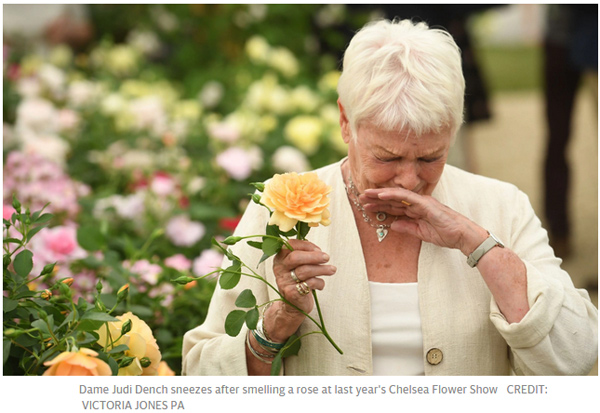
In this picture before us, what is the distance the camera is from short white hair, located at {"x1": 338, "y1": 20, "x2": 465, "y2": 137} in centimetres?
158

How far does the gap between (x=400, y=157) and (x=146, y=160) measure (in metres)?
1.74

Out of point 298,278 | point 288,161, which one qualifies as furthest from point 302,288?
point 288,161

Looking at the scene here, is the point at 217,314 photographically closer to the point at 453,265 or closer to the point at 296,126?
the point at 453,265

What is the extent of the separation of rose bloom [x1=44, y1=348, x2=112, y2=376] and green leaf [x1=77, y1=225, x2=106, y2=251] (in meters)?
0.92

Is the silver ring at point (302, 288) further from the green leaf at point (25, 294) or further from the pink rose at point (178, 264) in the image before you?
the pink rose at point (178, 264)

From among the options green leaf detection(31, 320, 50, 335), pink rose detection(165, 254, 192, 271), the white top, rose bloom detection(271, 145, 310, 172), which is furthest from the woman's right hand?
rose bloom detection(271, 145, 310, 172)

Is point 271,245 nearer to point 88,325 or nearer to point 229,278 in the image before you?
point 229,278

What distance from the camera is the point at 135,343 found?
1.40m

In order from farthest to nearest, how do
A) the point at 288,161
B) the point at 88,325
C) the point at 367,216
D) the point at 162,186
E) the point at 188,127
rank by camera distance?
the point at 188,127 → the point at 288,161 → the point at 162,186 → the point at 367,216 → the point at 88,325

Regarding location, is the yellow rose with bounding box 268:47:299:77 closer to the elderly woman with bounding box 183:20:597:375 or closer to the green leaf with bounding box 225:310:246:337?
the elderly woman with bounding box 183:20:597:375

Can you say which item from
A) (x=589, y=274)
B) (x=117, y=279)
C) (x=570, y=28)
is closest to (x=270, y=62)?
(x=570, y=28)

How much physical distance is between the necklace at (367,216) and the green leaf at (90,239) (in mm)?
819

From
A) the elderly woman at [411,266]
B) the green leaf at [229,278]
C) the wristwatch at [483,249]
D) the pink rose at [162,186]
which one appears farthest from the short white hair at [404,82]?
the pink rose at [162,186]

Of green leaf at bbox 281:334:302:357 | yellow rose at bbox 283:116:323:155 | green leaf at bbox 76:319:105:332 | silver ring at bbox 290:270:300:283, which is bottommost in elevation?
green leaf at bbox 281:334:302:357
